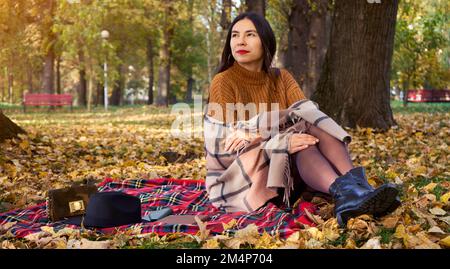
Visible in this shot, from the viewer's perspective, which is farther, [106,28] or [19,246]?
[106,28]

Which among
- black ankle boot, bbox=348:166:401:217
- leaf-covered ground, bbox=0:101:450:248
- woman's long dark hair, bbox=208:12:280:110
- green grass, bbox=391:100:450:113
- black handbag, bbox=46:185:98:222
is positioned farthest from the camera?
green grass, bbox=391:100:450:113

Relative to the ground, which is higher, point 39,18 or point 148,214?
point 39,18

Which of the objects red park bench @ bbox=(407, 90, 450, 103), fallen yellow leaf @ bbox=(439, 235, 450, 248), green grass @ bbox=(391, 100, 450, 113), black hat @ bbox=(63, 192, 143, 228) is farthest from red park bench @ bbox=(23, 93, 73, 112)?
fallen yellow leaf @ bbox=(439, 235, 450, 248)

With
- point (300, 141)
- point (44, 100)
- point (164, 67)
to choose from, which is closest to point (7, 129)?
point (300, 141)

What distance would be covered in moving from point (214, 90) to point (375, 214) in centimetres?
161

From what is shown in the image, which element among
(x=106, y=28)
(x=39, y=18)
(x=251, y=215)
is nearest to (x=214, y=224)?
(x=251, y=215)

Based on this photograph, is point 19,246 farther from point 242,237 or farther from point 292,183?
point 292,183

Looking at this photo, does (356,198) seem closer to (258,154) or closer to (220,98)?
(258,154)

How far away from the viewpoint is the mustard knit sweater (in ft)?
15.1

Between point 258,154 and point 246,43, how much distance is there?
95 centimetres

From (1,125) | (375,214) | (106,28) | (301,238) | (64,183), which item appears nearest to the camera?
(301,238)

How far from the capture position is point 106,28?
3077cm

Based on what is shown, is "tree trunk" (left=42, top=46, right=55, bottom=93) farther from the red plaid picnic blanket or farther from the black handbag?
the black handbag

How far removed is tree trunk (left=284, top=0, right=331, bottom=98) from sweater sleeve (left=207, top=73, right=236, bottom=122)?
36.8 ft
